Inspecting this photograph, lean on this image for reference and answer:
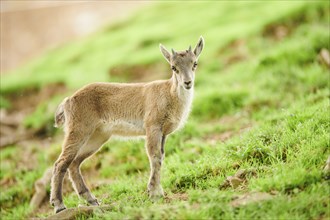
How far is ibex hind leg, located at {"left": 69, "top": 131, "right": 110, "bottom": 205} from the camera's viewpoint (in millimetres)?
8109

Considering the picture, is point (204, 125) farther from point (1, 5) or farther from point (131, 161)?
point (1, 5)

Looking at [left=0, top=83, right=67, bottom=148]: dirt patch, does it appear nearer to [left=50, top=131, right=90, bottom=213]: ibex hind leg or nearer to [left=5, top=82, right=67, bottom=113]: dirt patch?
[left=5, top=82, right=67, bottom=113]: dirt patch

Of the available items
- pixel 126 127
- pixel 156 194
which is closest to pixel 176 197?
pixel 156 194

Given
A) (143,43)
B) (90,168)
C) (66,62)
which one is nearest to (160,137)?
(90,168)

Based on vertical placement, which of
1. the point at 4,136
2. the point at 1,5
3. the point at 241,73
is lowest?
the point at 4,136

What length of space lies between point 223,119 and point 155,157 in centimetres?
479

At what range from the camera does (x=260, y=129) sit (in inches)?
350

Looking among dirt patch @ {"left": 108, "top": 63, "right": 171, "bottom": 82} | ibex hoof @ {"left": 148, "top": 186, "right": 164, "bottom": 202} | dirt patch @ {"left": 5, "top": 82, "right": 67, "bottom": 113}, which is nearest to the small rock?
ibex hoof @ {"left": 148, "top": 186, "right": 164, "bottom": 202}

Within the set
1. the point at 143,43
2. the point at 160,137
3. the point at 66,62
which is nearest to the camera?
the point at 160,137

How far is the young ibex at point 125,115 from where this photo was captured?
24.9 feet

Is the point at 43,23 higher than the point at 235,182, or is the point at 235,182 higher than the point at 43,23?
the point at 43,23

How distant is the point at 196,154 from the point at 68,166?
9.34 feet

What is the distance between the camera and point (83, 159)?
8289mm

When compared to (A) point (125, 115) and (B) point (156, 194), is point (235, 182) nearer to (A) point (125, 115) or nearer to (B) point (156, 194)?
(B) point (156, 194)
